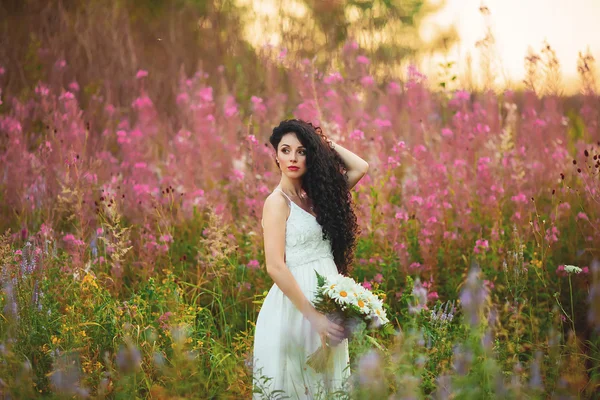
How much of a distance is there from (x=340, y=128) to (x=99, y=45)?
385 centimetres

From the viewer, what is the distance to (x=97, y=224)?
493cm

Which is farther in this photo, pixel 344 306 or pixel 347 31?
pixel 347 31

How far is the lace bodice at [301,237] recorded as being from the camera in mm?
2945

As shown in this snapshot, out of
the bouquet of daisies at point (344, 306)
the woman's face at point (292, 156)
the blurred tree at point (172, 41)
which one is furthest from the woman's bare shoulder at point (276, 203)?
the blurred tree at point (172, 41)

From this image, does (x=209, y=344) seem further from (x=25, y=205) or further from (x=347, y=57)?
(x=347, y=57)

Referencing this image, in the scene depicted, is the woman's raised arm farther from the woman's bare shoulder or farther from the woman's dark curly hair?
the woman's bare shoulder

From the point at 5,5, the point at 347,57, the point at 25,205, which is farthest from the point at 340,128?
the point at 5,5

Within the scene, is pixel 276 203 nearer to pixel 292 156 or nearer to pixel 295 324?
pixel 292 156

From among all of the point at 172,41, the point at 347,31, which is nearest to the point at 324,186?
the point at 347,31

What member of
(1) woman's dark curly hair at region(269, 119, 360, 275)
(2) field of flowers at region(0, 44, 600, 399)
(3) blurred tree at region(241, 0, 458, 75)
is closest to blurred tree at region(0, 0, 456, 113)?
(3) blurred tree at region(241, 0, 458, 75)

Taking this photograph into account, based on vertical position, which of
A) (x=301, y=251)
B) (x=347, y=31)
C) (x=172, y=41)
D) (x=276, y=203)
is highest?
(x=172, y=41)

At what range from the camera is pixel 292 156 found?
3.06 m

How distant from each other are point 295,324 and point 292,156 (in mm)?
785

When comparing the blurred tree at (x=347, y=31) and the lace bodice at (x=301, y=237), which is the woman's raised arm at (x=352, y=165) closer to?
the lace bodice at (x=301, y=237)
